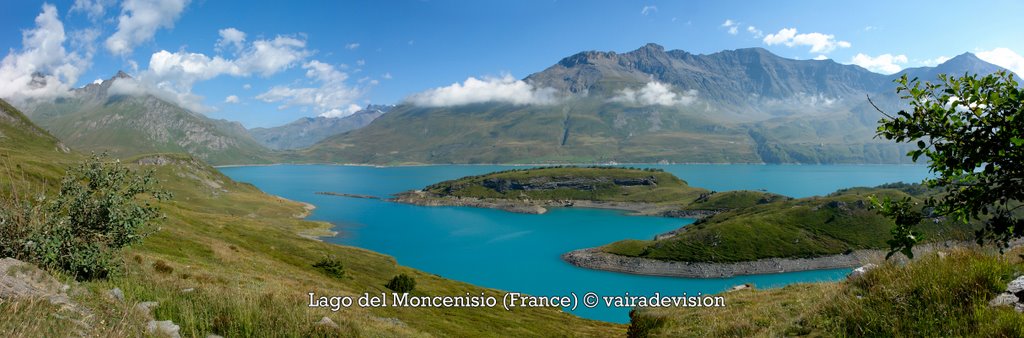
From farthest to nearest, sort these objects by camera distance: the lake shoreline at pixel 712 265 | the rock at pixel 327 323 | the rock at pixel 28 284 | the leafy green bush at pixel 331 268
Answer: the lake shoreline at pixel 712 265 < the leafy green bush at pixel 331 268 < the rock at pixel 327 323 < the rock at pixel 28 284

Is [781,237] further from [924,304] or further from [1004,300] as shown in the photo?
[1004,300]

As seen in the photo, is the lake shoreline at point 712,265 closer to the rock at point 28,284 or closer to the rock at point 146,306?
the rock at point 146,306

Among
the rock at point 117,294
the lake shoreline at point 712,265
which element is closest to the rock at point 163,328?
the rock at point 117,294

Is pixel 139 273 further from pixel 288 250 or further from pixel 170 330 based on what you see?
pixel 288 250

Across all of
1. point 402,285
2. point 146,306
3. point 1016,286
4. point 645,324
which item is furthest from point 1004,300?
point 402,285

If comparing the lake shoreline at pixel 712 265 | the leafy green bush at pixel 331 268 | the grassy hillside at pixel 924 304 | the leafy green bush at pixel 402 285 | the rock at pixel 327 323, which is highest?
the grassy hillside at pixel 924 304

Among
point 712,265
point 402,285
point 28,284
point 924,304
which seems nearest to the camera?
point 924,304

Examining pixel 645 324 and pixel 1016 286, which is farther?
A: pixel 645 324
